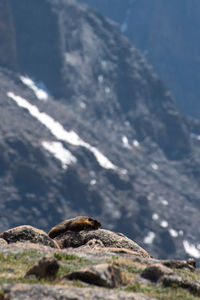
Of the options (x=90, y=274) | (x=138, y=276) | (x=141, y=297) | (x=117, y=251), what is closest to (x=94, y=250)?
(x=117, y=251)

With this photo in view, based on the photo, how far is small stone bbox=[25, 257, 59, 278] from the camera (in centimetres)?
2342

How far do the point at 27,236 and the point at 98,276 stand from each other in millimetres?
14439

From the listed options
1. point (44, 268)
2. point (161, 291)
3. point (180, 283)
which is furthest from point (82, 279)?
point (180, 283)

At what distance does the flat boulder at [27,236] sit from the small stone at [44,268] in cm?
1257

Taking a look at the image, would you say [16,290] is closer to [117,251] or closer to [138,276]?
[138,276]

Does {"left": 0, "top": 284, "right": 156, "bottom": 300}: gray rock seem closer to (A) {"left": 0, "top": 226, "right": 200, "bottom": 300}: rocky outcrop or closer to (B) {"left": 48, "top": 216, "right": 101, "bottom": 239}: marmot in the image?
(A) {"left": 0, "top": 226, "right": 200, "bottom": 300}: rocky outcrop

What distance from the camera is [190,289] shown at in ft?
79.7

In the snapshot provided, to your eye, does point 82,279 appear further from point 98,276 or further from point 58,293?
point 58,293

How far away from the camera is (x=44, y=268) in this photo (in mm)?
23500

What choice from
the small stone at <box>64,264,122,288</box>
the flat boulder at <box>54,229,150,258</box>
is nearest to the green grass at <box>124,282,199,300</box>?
the small stone at <box>64,264,122,288</box>

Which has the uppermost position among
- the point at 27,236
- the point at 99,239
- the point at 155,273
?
the point at 99,239

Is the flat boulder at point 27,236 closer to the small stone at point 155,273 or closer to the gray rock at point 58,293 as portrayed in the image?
the small stone at point 155,273

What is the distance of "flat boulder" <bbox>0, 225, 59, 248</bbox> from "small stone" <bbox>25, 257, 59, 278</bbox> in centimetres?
1257

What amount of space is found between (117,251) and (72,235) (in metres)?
7.15
